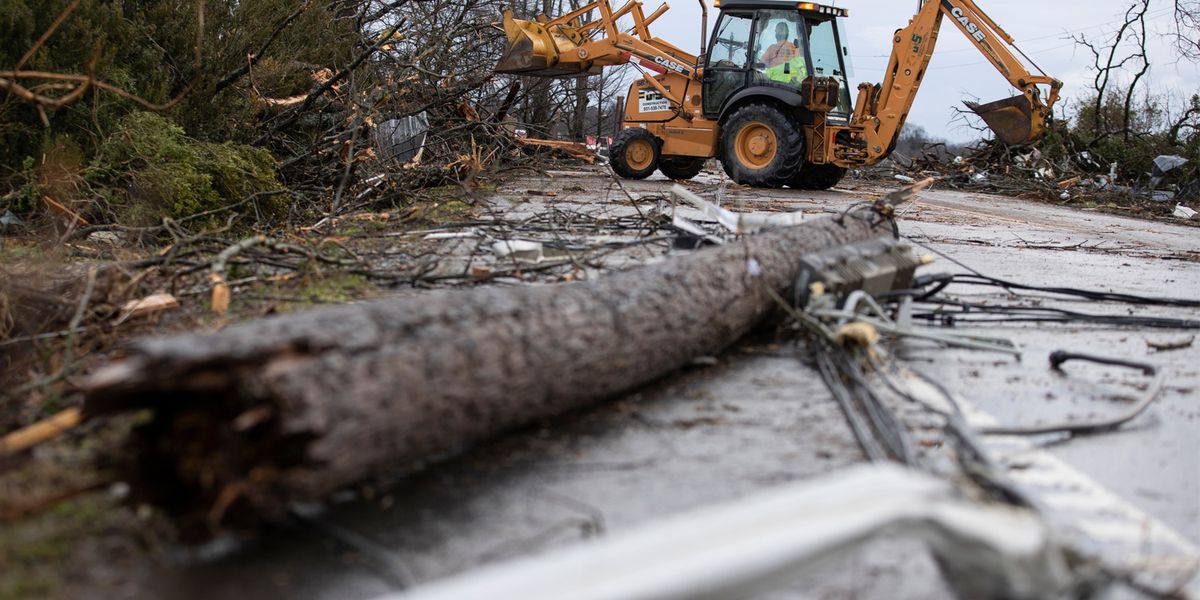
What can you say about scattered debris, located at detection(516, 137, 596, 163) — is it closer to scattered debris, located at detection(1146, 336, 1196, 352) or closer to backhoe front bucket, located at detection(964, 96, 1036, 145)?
backhoe front bucket, located at detection(964, 96, 1036, 145)

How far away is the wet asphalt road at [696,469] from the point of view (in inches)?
96.4

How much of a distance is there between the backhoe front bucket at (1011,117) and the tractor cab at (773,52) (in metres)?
2.14

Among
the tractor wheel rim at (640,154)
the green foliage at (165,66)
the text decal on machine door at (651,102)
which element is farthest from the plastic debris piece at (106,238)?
the text decal on machine door at (651,102)

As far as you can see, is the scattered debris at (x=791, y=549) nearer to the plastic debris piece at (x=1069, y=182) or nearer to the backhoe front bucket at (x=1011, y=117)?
the backhoe front bucket at (x=1011, y=117)

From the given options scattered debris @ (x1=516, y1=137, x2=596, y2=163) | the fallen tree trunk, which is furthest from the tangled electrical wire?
scattered debris @ (x1=516, y1=137, x2=596, y2=163)

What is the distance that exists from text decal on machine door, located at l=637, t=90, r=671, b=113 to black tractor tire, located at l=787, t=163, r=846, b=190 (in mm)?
2532

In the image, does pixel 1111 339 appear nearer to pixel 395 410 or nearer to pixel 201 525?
pixel 395 410

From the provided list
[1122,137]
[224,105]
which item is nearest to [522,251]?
[224,105]

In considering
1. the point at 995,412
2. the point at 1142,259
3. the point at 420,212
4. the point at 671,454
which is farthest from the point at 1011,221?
the point at 671,454

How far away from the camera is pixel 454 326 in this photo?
3117 millimetres

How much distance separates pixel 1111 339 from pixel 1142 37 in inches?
844

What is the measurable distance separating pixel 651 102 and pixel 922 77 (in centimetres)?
445

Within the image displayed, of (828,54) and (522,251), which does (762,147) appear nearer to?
(828,54)

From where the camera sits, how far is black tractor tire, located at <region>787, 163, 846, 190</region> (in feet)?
55.1
